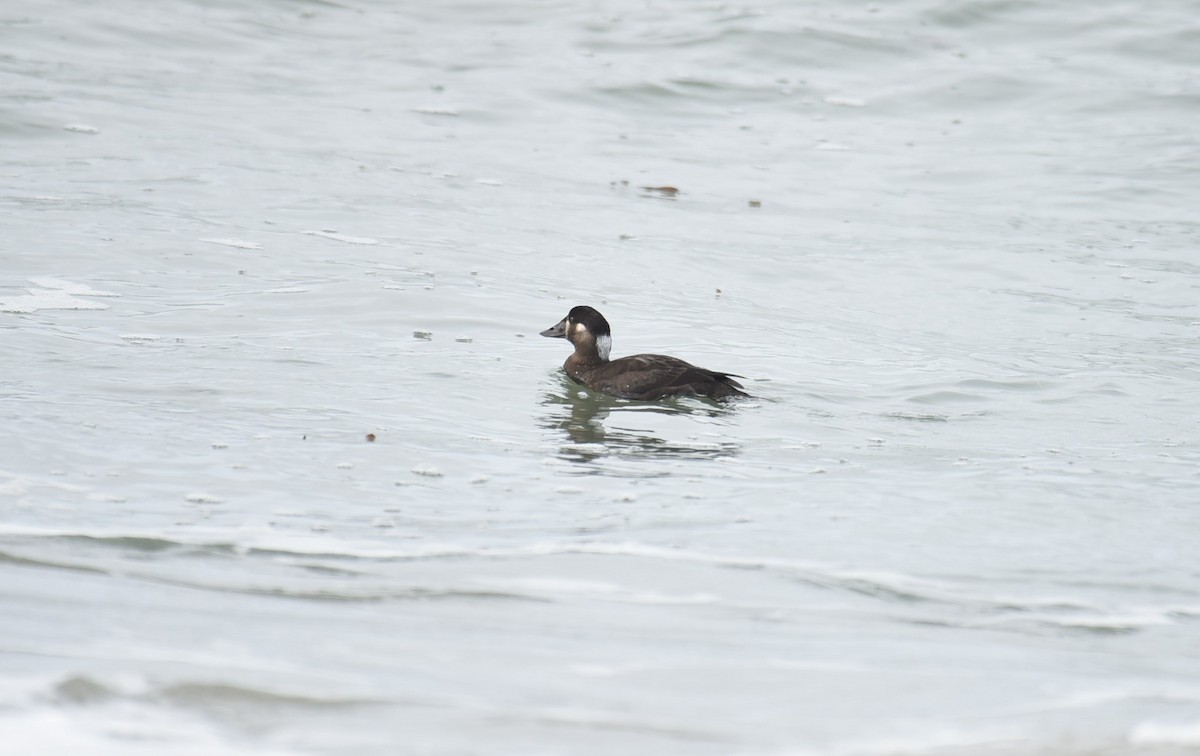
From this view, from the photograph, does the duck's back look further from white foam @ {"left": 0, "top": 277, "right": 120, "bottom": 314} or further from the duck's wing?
white foam @ {"left": 0, "top": 277, "right": 120, "bottom": 314}

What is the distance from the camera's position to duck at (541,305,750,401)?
881 cm

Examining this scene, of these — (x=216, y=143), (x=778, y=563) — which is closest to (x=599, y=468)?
(x=778, y=563)

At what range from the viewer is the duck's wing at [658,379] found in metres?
8.80

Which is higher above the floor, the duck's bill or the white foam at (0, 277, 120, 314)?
the white foam at (0, 277, 120, 314)

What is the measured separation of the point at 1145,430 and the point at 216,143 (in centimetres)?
1075

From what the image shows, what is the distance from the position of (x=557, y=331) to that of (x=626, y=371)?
888mm

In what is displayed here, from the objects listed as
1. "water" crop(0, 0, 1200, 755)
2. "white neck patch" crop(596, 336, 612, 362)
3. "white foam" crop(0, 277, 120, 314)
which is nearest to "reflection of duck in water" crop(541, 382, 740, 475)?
"water" crop(0, 0, 1200, 755)

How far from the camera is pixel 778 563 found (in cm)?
550

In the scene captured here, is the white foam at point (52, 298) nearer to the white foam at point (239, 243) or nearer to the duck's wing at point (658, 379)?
the white foam at point (239, 243)

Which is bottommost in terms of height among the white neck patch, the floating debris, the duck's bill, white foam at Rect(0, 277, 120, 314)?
the white neck patch

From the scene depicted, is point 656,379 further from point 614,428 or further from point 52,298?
point 52,298

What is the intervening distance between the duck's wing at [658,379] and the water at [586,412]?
12 cm

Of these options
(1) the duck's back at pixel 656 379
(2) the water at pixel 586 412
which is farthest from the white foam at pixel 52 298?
(1) the duck's back at pixel 656 379

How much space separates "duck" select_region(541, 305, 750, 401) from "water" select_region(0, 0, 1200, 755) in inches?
5.3
